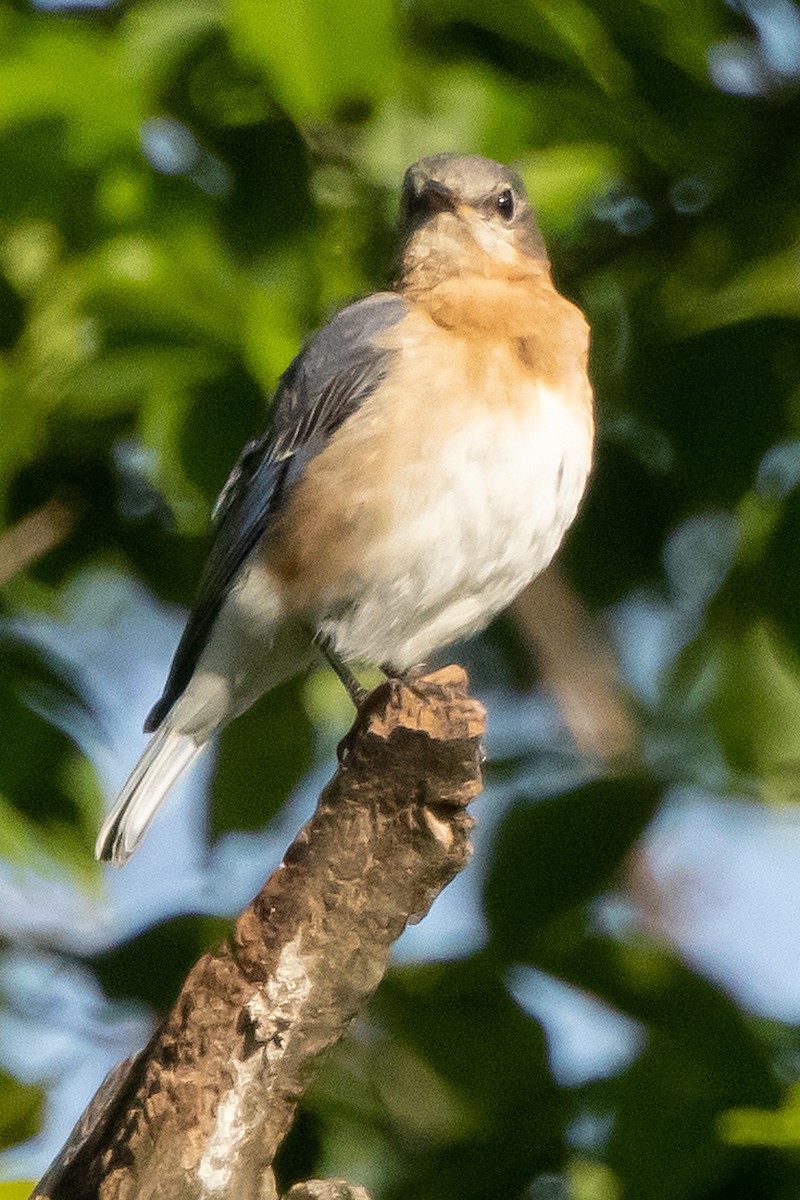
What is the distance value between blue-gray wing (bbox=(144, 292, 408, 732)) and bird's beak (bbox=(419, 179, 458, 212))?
26 cm

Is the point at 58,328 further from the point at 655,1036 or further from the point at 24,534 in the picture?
the point at 655,1036

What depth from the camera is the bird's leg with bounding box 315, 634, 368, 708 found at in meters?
4.18

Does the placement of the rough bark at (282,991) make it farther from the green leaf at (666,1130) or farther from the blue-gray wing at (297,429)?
the blue-gray wing at (297,429)

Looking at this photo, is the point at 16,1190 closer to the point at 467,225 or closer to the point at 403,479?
the point at 403,479

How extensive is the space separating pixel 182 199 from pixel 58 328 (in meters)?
0.42

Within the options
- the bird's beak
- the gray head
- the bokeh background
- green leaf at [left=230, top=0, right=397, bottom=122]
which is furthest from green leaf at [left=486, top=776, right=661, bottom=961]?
the bird's beak

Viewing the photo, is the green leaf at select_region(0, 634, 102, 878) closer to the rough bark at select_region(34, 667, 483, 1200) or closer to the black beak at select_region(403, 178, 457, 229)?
the rough bark at select_region(34, 667, 483, 1200)

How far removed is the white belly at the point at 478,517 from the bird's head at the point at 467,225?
0.52 meters

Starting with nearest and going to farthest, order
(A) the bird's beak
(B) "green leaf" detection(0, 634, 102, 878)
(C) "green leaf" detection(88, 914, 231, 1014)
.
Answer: (C) "green leaf" detection(88, 914, 231, 1014) < (B) "green leaf" detection(0, 634, 102, 878) < (A) the bird's beak

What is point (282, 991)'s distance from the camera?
2.67m

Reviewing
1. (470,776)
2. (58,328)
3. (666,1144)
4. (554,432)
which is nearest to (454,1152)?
(666,1144)

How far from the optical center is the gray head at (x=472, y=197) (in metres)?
3.99

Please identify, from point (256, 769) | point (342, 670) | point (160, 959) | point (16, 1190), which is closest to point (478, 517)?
point (342, 670)

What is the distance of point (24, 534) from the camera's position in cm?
409
